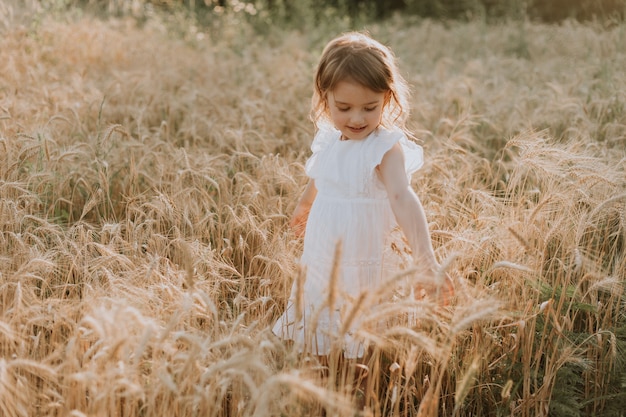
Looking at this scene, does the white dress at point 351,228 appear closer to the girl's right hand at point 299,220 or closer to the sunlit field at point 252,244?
the sunlit field at point 252,244

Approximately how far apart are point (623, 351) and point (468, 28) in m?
8.45

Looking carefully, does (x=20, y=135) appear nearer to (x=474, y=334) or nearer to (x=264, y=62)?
(x=474, y=334)

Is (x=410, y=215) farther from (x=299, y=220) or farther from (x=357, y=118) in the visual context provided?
(x=299, y=220)

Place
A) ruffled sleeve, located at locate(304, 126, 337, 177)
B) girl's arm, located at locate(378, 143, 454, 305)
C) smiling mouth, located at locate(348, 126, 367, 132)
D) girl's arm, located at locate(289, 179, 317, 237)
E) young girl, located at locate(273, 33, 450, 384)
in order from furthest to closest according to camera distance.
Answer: girl's arm, located at locate(289, 179, 317, 237) < ruffled sleeve, located at locate(304, 126, 337, 177) < smiling mouth, located at locate(348, 126, 367, 132) < young girl, located at locate(273, 33, 450, 384) < girl's arm, located at locate(378, 143, 454, 305)

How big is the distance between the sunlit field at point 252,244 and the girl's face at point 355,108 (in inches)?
19.5

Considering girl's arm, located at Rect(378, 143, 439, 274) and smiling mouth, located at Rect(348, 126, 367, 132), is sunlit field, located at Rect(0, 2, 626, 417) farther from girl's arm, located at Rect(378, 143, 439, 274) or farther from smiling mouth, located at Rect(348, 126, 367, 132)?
smiling mouth, located at Rect(348, 126, 367, 132)

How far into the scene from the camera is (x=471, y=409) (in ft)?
7.25

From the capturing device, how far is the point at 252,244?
8.95 ft

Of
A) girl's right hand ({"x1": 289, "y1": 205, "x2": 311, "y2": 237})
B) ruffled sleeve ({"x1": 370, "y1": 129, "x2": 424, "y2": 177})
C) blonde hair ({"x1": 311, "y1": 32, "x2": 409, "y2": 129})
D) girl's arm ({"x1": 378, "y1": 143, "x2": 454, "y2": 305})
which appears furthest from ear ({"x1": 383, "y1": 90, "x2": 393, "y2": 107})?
girl's right hand ({"x1": 289, "y1": 205, "x2": 311, "y2": 237})

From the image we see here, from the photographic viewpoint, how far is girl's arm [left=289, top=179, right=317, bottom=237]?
262cm

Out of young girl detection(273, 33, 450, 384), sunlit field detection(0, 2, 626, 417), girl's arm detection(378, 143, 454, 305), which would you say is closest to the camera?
sunlit field detection(0, 2, 626, 417)

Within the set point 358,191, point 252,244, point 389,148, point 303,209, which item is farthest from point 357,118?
point 252,244

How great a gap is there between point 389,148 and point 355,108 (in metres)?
0.19

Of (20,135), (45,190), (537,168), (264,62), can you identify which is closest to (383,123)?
(537,168)
